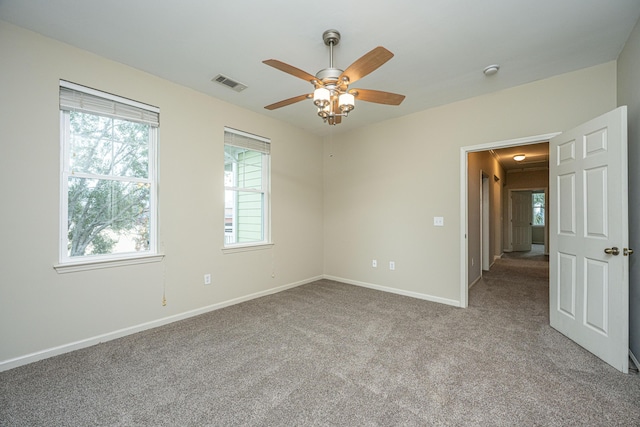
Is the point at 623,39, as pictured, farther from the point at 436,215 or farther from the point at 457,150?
the point at 436,215

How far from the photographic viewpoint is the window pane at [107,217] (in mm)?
2578

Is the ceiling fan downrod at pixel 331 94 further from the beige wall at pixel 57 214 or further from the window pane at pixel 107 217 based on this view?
the window pane at pixel 107 217

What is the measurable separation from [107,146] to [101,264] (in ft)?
3.78

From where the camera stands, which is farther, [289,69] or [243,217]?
[243,217]

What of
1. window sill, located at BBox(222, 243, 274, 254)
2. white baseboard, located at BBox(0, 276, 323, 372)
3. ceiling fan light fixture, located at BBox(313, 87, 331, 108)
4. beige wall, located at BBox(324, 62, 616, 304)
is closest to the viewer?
ceiling fan light fixture, located at BBox(313, 87, 331, 108)

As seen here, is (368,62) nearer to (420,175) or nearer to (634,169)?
(634,169)

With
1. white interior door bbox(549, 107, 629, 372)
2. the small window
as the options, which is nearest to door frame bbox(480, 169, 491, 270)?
white interior door bbox(549, 107, 629, 372)

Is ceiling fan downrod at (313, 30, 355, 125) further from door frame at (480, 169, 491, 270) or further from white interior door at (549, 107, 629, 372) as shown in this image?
door frame at (480, 169, 491, 270)

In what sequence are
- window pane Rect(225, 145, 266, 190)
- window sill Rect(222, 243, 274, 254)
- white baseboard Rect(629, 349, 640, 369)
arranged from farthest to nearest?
window pane Rect(225, 145, 266, 190) → window sill Rect(222, 243, 274, 254) → white baseboard Rect(629, 349, 640, 369)

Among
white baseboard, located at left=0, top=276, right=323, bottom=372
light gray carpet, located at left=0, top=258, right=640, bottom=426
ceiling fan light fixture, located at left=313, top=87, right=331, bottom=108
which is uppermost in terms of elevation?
ceiling fan light fixture, located at left=313, top=87, right=331, bottom=108

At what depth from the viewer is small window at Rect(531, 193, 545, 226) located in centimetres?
1078

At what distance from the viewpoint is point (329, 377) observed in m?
2.06

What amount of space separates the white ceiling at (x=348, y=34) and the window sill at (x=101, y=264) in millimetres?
1949

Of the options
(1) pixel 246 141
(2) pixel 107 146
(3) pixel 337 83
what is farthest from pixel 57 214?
(3) pixel 337 83
